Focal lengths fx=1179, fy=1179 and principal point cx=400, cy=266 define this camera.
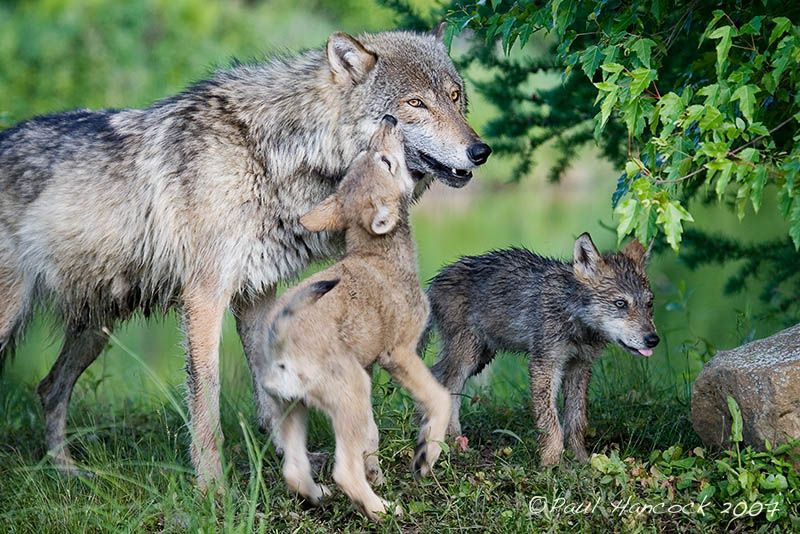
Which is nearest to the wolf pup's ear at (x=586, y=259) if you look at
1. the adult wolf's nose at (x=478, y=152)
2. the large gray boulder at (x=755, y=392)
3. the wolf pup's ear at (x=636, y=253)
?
the wolf pup's ear at (x=636, y=253)

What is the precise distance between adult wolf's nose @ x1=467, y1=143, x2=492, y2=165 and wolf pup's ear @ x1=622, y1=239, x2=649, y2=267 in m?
0.90

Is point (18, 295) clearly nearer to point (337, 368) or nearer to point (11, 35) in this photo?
point (337, 368)

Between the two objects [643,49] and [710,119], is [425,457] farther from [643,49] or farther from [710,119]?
[643,49]

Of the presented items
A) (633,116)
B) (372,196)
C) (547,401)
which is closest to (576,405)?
(547,401)

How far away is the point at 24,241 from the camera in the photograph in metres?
6.71

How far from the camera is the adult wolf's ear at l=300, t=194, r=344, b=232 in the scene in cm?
563

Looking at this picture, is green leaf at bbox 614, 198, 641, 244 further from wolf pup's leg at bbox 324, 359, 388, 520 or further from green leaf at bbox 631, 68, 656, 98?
wolf pup's leg at bbox 324, 359, 388, 520

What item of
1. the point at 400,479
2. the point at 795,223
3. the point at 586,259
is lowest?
the point at 400,479

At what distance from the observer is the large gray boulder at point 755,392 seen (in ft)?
17.1

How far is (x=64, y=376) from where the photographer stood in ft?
23.9

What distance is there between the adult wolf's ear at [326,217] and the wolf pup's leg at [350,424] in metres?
0.83

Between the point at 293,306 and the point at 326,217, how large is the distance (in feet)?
2.46

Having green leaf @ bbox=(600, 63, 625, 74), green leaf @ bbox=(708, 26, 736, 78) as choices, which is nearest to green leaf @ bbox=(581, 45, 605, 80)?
green leaf @ bbox=(600, 63, 625, 74)

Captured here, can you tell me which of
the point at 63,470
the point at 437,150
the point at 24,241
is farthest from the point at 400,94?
the point at 63,470
